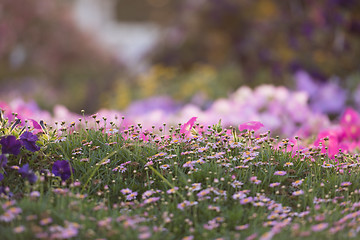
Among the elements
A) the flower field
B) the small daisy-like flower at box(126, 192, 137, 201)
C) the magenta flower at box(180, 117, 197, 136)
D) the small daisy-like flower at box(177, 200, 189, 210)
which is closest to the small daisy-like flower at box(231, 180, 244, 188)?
the flower field

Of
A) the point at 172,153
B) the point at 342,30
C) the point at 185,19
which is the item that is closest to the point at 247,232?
the point at 172,153

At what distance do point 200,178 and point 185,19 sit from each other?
983 cm

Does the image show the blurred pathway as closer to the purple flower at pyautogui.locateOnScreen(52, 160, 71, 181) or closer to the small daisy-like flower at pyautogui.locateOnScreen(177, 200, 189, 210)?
the purple flower at pyautogui.locateOnScreen(52, 160, 71, 181)

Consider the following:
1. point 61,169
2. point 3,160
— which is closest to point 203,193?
point 61,169

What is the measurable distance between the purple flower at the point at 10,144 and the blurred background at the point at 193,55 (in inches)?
177

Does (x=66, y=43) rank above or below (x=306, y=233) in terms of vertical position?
above

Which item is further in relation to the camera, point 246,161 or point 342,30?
point 342,30

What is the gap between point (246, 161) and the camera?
2.91 metres

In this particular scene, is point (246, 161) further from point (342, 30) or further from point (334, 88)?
point (342, 30)

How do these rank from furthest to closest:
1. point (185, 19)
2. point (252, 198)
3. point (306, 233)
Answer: point (185, 19) → point (252, 198) → point (306, 233)

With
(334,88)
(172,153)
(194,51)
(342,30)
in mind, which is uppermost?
(194,51)

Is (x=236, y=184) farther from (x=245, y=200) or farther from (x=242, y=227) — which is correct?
(x=242, y=227)

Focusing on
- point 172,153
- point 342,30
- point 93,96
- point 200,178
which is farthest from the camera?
point 93,96

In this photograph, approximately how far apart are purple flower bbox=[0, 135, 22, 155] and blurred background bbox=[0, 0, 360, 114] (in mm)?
4506
